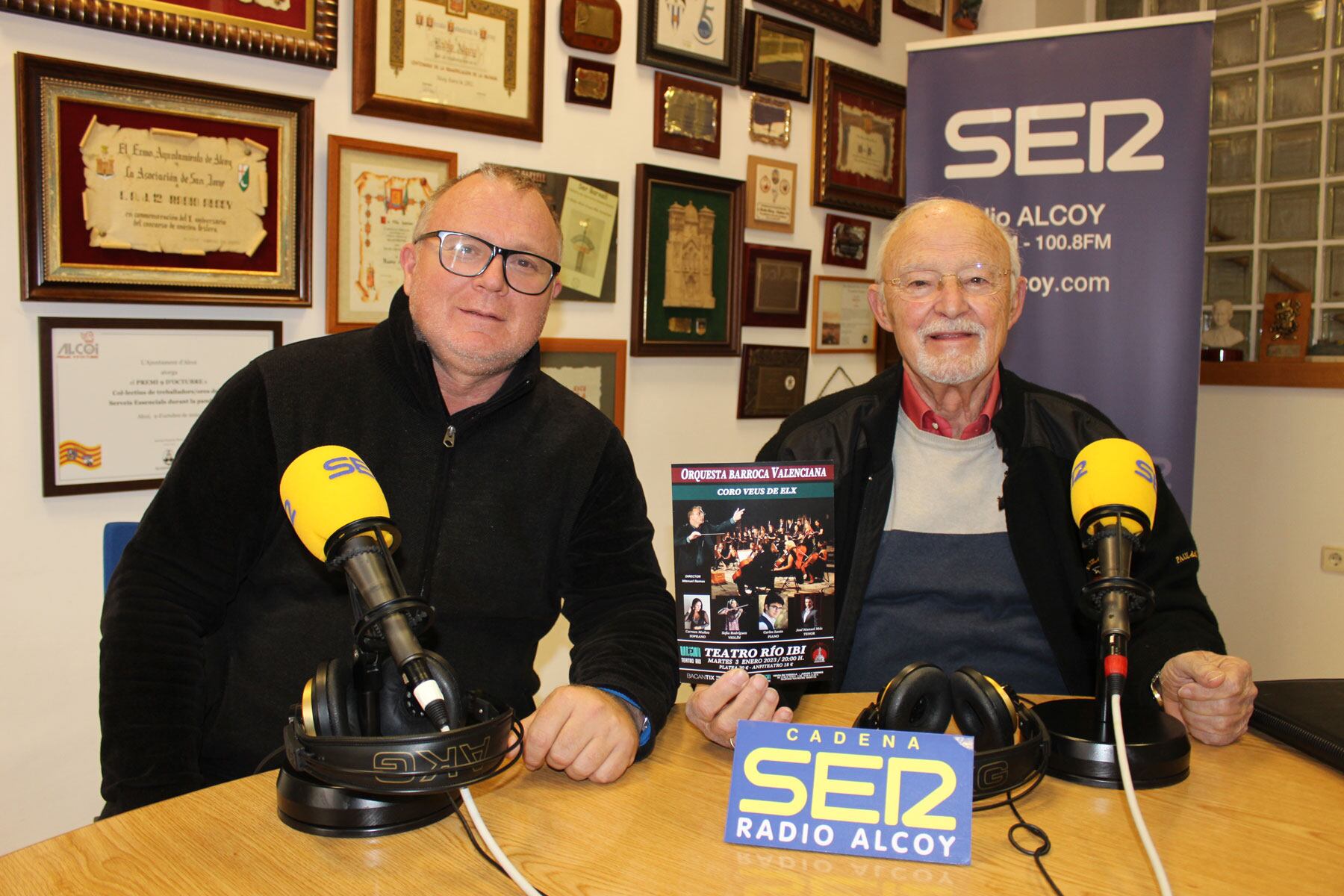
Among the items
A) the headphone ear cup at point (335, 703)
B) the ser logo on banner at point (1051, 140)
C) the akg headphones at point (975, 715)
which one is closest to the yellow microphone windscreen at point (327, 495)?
the headphone ear cup at point (335, 703)

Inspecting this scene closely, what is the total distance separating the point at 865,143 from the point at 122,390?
9.59 feet

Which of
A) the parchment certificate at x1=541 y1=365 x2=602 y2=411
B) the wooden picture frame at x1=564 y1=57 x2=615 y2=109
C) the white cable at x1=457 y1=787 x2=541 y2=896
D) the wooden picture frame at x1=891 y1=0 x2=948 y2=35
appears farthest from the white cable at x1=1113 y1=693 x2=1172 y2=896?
the wooden picture frame at x1=891 y1=0 x2=948 y2=35

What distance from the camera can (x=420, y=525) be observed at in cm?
178

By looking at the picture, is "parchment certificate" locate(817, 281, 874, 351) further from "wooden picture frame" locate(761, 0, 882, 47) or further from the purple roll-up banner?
"wooden picture frame" locate(761, 0, 882, 47)

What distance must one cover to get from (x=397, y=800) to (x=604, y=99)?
2.56 metres

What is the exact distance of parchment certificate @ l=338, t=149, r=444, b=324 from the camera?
8.81 feet

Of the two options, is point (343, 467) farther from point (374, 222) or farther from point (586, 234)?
point (586, 234)

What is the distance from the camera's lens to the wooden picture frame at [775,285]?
3.75m

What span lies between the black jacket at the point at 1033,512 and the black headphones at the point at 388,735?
1002mm

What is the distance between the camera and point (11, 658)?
224cm

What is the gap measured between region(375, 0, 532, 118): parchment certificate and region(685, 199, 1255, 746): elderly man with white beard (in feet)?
4.31

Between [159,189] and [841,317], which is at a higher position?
[159,189]

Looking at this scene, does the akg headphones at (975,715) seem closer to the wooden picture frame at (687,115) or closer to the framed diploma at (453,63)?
the framed diploma at (453,63)

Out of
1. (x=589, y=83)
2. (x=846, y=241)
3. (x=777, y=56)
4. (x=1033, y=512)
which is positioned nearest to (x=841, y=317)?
(x=846, y=241)
